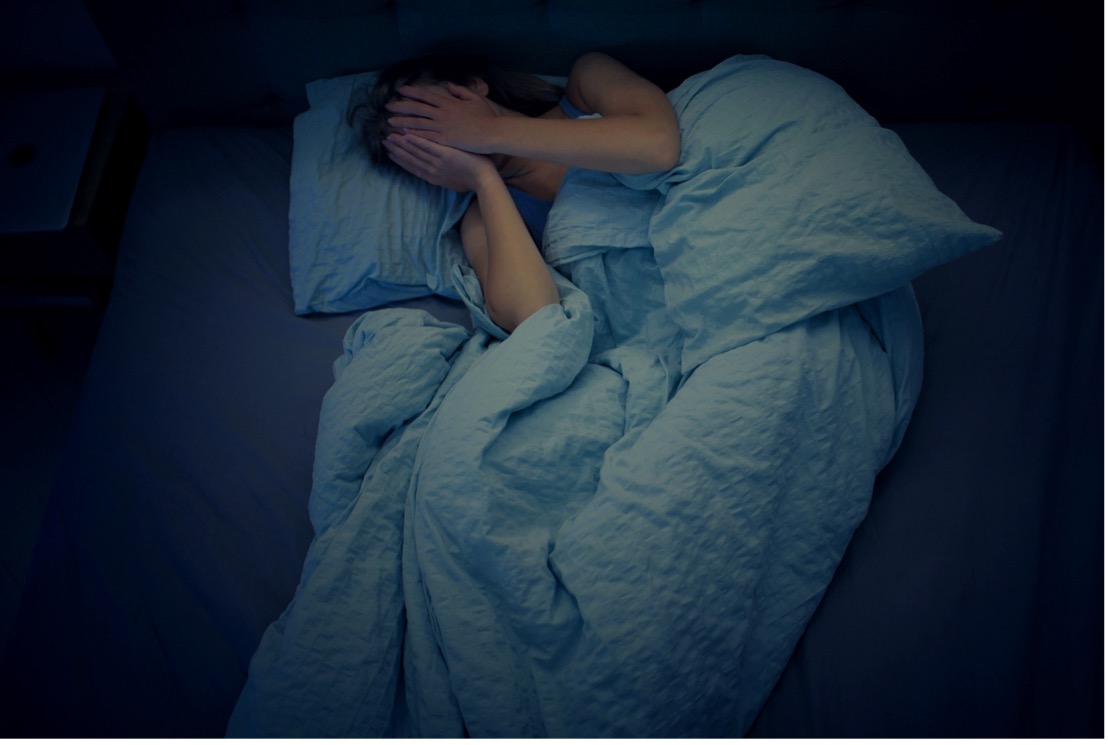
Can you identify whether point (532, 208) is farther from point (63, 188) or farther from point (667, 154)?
point (63, 188)

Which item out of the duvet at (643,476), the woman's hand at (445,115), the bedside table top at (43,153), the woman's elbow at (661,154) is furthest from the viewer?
the bedside table top at (43,153)

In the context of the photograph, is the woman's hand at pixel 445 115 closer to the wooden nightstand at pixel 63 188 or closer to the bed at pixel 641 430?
the bed at pixel 641 430

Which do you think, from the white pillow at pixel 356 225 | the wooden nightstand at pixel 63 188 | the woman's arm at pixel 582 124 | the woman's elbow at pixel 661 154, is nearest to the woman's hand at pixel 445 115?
the woman's arm at pixel 582 124

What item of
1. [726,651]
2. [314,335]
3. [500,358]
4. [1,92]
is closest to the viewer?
[726,651]

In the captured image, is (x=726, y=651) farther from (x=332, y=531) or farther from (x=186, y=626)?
(x=186, y=626)

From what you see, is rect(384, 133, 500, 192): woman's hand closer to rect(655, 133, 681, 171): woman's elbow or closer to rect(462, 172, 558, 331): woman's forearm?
rect(462, 172, 558, 331): woman's forearm

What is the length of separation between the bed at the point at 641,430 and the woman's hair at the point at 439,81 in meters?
0.06

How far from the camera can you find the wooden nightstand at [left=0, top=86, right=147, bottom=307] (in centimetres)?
116

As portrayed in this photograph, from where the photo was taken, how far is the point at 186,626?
2.68 ft

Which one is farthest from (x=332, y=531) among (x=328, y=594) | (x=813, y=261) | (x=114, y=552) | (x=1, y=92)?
(x=1, y=92)

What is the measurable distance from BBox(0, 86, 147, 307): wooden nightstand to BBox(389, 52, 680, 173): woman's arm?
67 cm

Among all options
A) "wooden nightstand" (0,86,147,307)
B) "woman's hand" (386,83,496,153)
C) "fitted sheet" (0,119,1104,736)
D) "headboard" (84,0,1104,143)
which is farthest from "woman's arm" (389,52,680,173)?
"wooden nightstand" (0,86,147,307)

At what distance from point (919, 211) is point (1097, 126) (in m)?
0.66

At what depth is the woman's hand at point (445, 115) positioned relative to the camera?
99 cm
